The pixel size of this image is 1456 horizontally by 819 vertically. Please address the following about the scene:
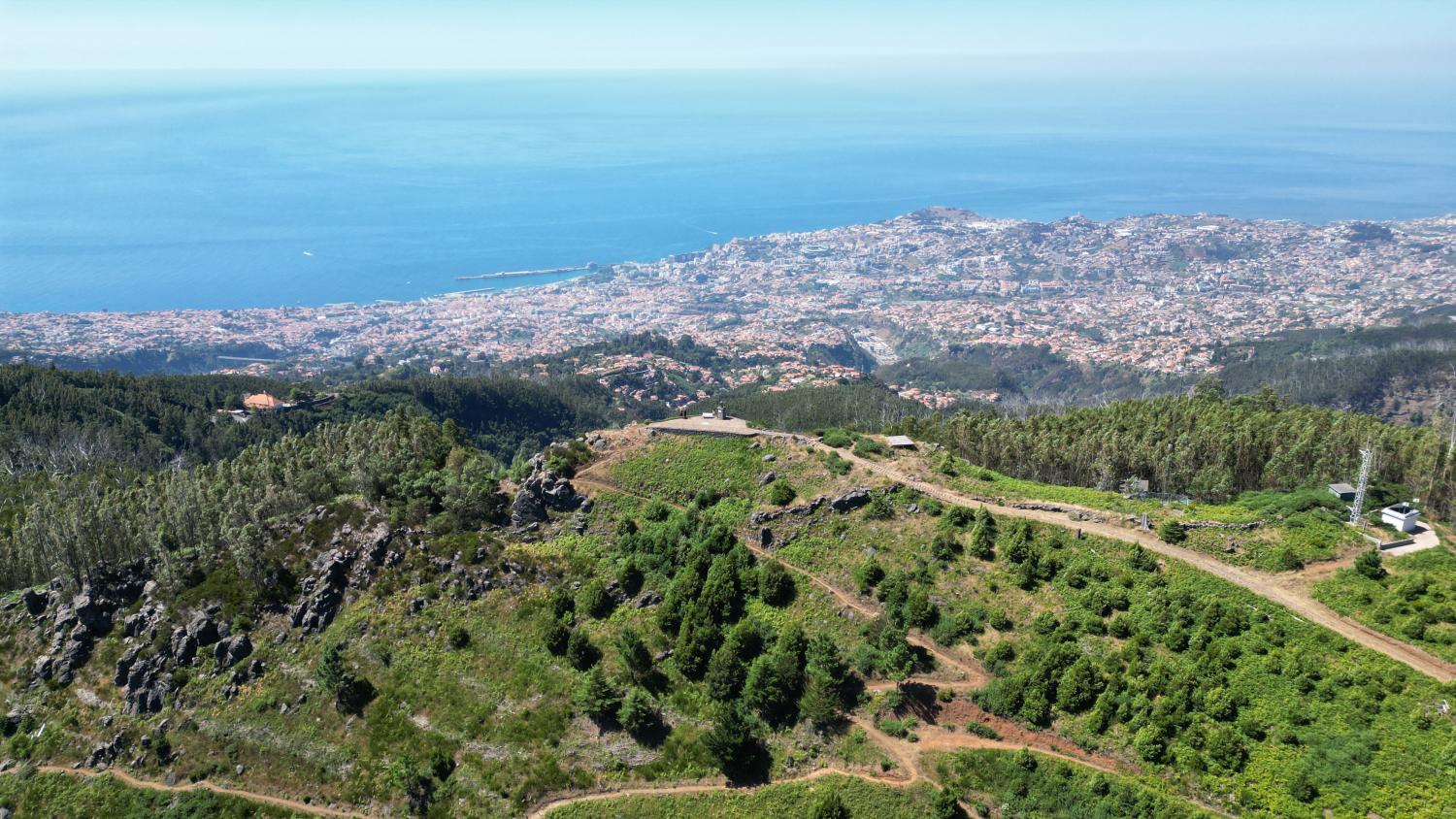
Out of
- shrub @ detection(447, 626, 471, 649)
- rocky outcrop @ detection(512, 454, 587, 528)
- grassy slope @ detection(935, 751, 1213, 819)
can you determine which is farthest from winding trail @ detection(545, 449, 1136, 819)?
rocky outcrop @ detection(512, 454, 587, 528)

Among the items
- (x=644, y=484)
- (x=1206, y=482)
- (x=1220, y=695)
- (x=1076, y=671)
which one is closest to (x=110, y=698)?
(x=644, y=484)

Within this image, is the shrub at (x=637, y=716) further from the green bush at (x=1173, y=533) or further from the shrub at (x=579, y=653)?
the green bush at (x=1173, y=533)

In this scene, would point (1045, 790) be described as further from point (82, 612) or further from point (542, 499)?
point (82, 612)

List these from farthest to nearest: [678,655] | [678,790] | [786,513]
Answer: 1. [786,513]
2. [678,655]
3. [678,790]

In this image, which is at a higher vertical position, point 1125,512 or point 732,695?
point 1125,512

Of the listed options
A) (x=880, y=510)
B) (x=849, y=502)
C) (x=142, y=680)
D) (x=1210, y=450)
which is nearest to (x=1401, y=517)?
(x=1210, y=450)

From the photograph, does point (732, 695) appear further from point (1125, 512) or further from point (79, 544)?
point (79, 544)
